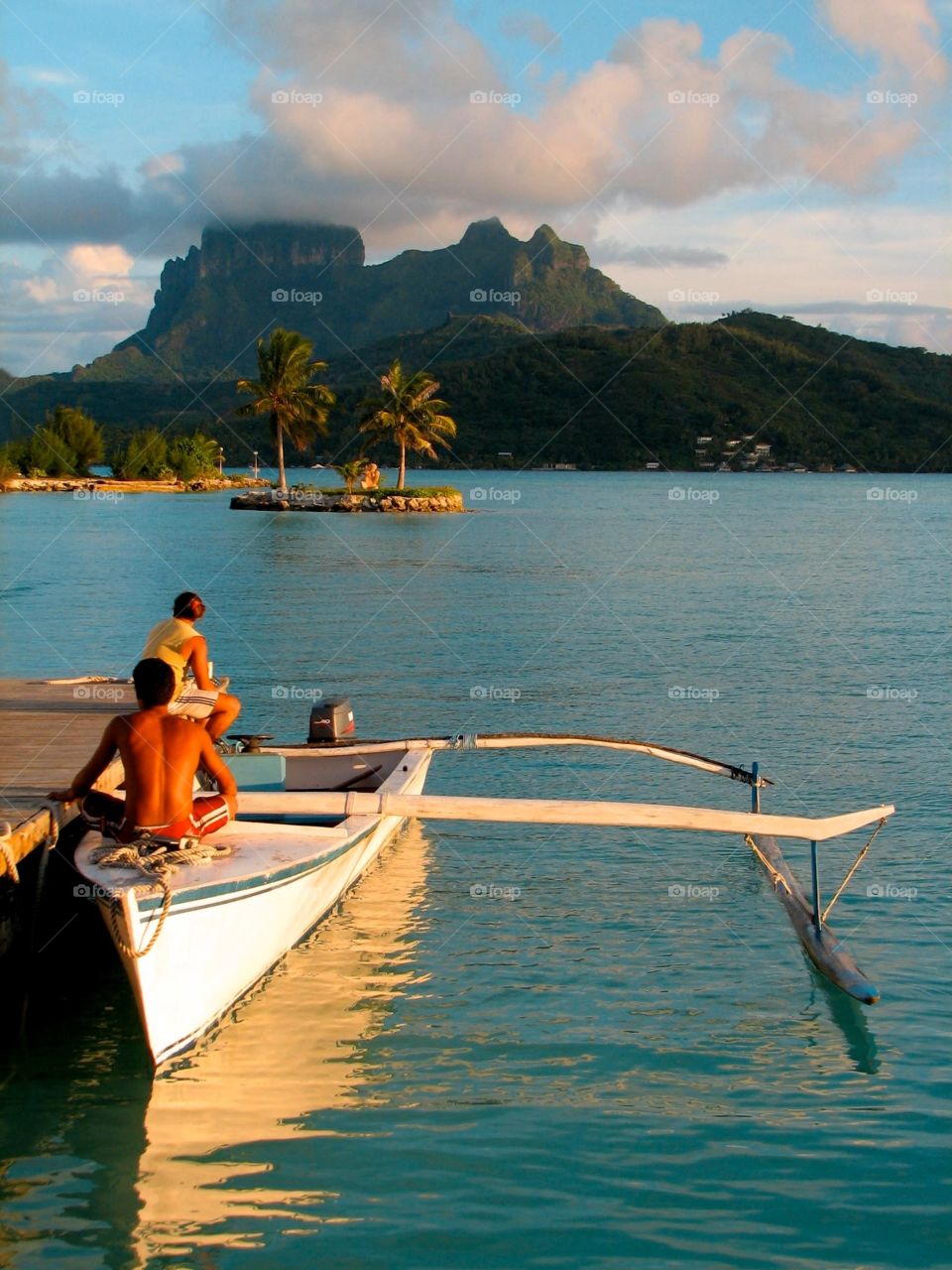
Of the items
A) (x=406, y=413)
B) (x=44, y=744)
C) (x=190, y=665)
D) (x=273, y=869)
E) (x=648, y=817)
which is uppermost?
(x=406, y=413)

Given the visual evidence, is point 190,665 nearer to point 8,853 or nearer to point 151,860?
point 8,853

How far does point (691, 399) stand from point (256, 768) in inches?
5557

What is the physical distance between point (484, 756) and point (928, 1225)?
1088cm

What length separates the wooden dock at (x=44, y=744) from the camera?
9.33 metres

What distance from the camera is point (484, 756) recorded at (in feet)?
56.6

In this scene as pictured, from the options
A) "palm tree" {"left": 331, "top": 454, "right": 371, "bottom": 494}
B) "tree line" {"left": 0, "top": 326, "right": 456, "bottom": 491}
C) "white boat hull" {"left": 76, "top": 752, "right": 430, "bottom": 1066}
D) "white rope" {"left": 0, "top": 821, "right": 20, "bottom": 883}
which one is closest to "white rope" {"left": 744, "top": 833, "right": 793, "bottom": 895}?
"white boat hull" {"left": 76, "top": 752, "right": 430, "bottom": 1066}

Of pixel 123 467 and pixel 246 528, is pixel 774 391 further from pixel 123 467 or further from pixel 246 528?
pixel 246 528

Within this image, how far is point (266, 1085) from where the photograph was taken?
817 centimetres

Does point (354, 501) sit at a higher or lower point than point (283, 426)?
lower

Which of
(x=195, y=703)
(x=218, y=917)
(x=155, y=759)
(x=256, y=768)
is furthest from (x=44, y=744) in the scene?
(x=218, y=917)

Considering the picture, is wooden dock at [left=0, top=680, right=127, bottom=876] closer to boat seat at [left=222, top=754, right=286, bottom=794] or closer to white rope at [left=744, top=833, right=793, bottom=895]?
boat seat at [left=222, top=754, right=286, bottom=794]

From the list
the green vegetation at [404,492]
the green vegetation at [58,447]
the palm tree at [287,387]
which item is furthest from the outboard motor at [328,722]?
the green vegetation at [58,447]

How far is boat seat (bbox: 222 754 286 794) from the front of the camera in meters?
11.0

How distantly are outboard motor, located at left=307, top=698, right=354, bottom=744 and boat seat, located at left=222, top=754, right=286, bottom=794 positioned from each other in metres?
1.89
